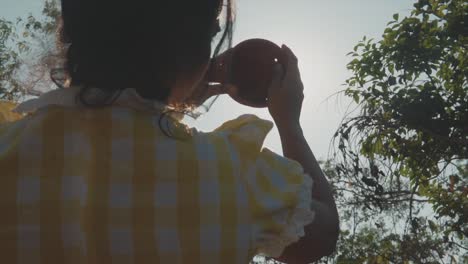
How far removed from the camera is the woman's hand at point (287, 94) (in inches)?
44.1

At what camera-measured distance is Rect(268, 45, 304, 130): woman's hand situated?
1120 mm

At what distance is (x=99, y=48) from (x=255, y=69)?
355mm

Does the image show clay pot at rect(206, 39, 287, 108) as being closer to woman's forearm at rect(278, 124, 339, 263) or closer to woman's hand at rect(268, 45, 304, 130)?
woman's hand at rect(268, 45, 304, 130)

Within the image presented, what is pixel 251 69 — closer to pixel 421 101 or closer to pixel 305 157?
pixel 305 157

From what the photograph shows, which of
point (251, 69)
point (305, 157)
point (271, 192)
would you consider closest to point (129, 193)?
point (271, 192)

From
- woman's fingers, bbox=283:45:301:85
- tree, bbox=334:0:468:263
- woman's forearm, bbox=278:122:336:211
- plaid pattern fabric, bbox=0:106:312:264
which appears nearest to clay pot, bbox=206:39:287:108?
woman's fingers, bbox=283:45:301:85

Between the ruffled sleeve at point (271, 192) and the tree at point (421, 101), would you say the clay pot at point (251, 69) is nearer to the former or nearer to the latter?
the ruffled sleeve at point (271, 192)

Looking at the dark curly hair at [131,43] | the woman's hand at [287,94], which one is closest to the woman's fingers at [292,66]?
the woman's hand at [287,94]

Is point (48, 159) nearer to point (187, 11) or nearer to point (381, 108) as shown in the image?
point (187, 11)

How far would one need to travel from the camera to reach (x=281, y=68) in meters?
1.19

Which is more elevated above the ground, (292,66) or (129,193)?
(292,66)

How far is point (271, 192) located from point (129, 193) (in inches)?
8.7

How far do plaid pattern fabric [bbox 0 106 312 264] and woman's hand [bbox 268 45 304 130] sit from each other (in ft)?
0.61

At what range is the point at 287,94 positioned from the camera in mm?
1145
